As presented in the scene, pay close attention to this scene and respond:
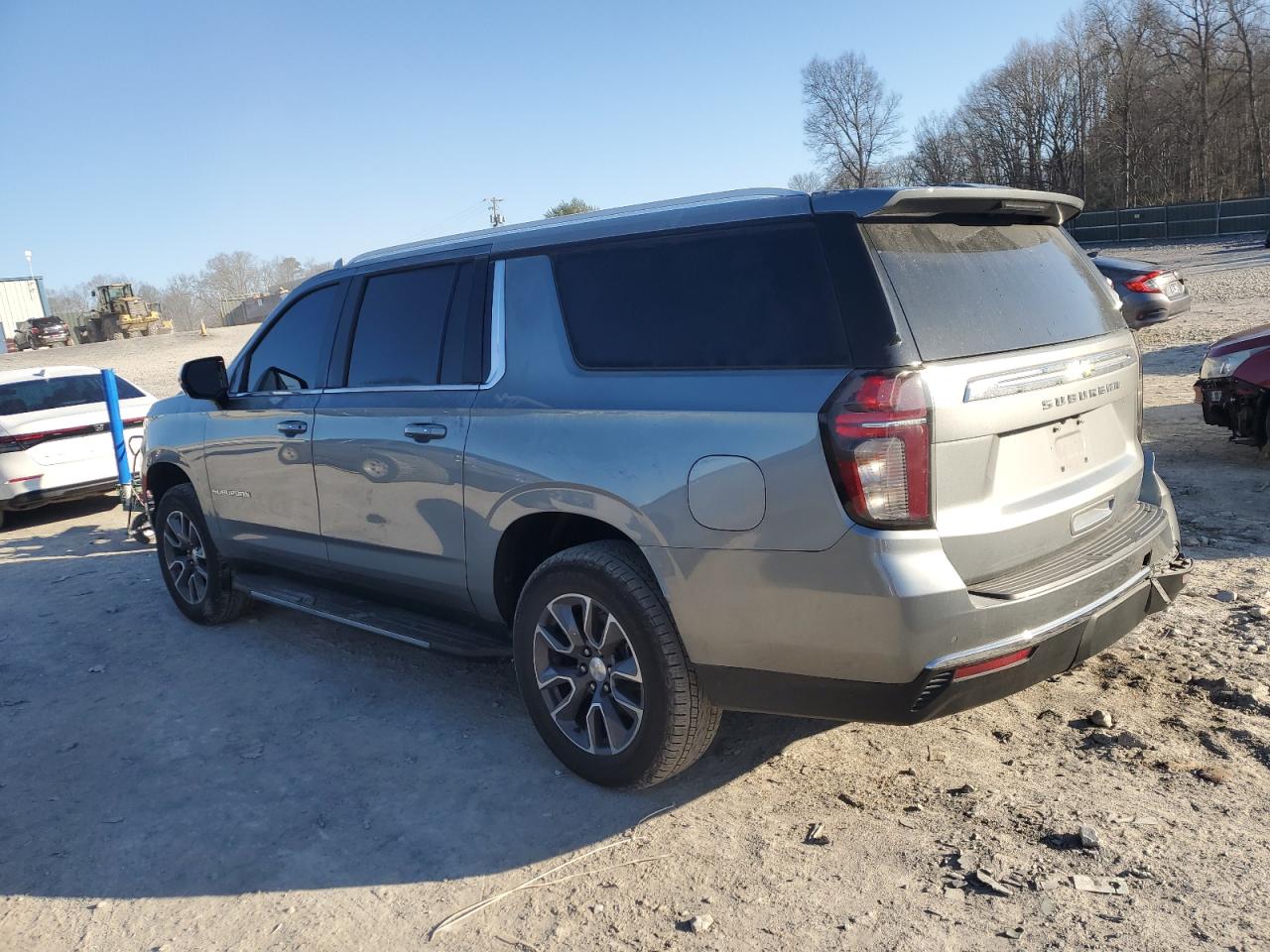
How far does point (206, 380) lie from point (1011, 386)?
13.7 feet

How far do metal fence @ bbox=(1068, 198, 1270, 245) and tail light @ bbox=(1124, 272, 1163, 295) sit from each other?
2992 cm

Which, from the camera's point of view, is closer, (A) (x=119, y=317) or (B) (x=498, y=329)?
(B) (x=498, y=329)

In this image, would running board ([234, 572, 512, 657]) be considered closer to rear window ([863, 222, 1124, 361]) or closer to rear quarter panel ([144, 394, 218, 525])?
rear quarter panel ([144, 394, 218, 525])

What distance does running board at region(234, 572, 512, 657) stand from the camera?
399 centimetres

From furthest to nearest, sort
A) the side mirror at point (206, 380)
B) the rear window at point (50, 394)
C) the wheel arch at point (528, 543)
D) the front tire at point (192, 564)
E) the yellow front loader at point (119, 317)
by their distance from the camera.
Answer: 1. the yellow front loader at point (119, 317)
2. the rear window at point (50, 394)
3. the front tire at point (192, 564)
4. the side mirror at point (206, 380)
5. the wheel arch at point (528, 543)

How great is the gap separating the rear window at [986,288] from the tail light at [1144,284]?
10647 mm

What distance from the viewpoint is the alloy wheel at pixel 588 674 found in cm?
343

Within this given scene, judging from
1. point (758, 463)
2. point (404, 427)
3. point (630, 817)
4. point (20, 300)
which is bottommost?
point (630, 817)

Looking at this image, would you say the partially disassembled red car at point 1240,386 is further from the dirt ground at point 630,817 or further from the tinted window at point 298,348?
the tinted window at point 298,348

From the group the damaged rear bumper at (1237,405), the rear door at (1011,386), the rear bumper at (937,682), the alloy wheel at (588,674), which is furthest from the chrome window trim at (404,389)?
the damaged rear bumper at (1237,405)

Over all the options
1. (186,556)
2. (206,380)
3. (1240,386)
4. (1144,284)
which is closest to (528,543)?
(206,380)

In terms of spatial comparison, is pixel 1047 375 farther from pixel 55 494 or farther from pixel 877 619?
pixel 55 494

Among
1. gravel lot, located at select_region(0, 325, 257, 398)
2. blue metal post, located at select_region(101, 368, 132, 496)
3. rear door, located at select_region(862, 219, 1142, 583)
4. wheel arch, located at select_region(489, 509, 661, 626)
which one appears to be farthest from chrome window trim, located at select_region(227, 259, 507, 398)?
gravel lot, located at select_region(0, 325, 257, 398)

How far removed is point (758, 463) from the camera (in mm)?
2936
